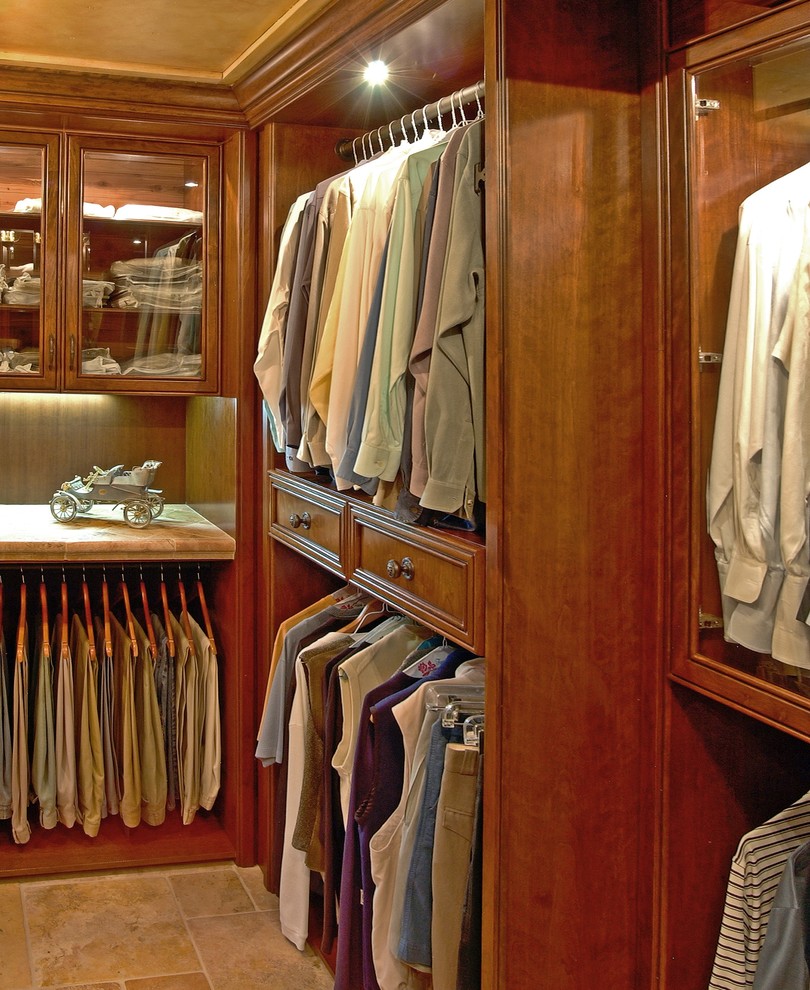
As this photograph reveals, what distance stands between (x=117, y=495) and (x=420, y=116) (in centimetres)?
175

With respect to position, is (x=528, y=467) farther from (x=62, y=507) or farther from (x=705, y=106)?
(x=62, y=507)

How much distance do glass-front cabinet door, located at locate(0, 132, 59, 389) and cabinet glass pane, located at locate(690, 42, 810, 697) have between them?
2.17 meters

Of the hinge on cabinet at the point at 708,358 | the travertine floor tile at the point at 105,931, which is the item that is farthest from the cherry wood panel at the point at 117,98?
the travertine floor tile at the point at 105,931

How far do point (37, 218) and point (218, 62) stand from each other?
0.75 m

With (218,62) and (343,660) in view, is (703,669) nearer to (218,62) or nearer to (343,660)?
(343,660)

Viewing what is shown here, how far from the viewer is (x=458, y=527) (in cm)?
212

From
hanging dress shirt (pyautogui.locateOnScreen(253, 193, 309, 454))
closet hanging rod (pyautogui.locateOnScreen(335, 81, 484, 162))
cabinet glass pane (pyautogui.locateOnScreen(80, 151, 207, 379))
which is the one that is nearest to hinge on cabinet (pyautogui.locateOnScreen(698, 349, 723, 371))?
closet hanging rod (pyautogui.locateOnScreen(335, 81, 484, 162))

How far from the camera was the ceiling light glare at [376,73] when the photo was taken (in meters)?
2.47

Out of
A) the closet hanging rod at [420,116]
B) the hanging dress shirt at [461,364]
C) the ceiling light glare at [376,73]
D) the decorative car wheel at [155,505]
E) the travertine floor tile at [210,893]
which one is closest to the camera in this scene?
the hanging dress shirt at [461,364]

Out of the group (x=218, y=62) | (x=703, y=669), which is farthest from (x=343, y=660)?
(x=218, y=62)

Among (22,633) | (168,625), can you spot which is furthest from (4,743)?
(168,625)

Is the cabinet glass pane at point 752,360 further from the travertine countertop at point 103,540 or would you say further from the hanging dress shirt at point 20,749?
the hanging dress shirt at point 20,749

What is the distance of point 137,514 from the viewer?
3533 mm

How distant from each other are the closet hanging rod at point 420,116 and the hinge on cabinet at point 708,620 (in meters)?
1.08
